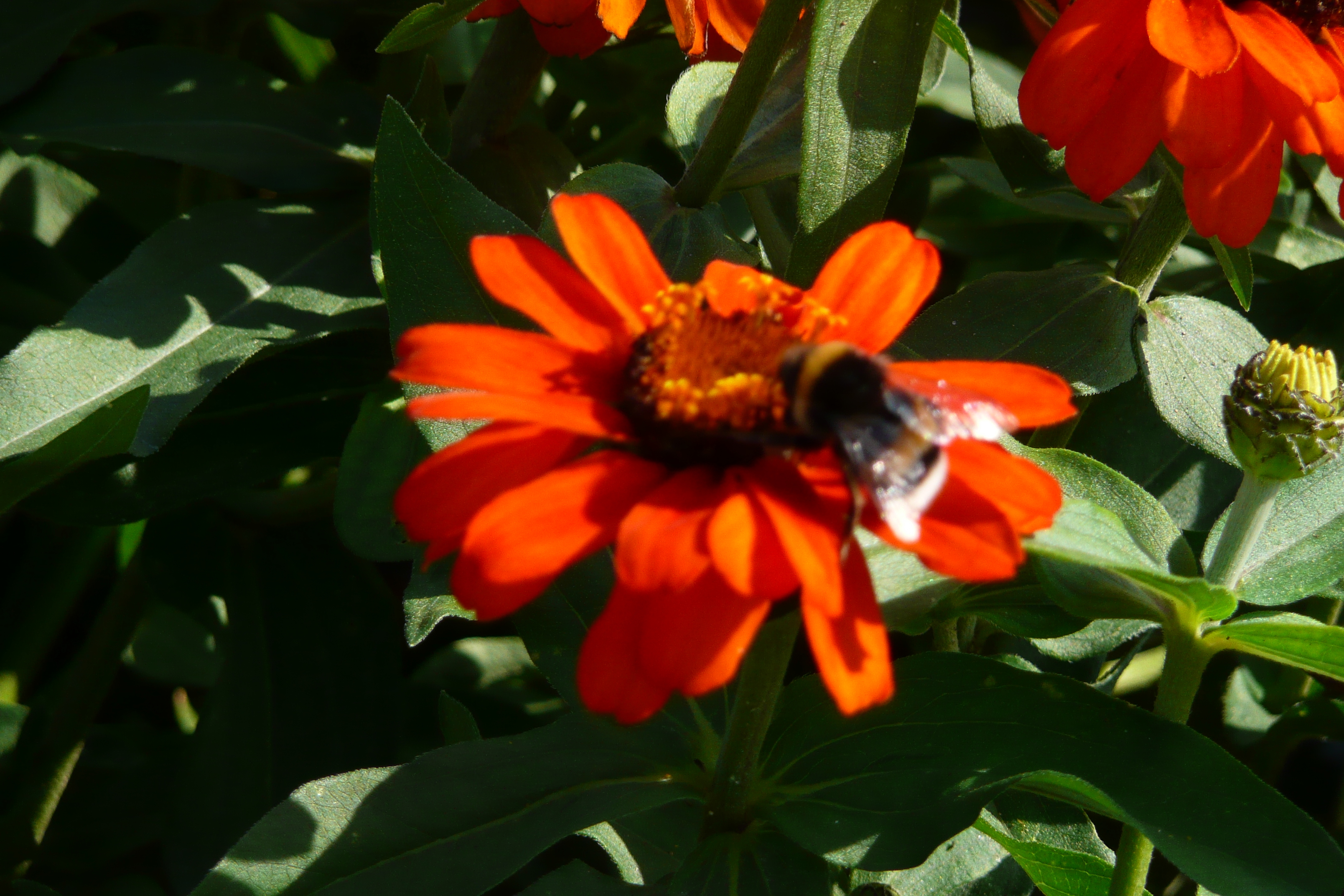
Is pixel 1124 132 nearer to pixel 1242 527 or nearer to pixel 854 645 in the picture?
pixel 1242 527

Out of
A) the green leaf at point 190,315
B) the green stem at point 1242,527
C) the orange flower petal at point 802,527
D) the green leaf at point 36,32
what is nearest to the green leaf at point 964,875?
the green stem at point 1242,527

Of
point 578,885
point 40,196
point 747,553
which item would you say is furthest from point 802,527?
point 40,196

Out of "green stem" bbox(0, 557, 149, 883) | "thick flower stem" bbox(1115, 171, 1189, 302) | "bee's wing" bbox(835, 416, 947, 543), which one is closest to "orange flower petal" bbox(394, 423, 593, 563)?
"bee's wing" bbox(835, 416, 947, 543)

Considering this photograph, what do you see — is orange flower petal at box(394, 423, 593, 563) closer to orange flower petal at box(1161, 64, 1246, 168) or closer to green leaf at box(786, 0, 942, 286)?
green leaf at box(786, 0, 942, 286)

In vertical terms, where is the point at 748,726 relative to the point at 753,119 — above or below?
below

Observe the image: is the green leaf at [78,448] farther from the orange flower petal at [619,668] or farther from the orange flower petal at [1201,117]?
the orange flower petal at [1201,117]

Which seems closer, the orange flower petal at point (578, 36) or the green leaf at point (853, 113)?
the green leaf at point (853, 113)

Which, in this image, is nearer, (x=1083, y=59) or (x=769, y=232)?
(x=1083, y=59)
